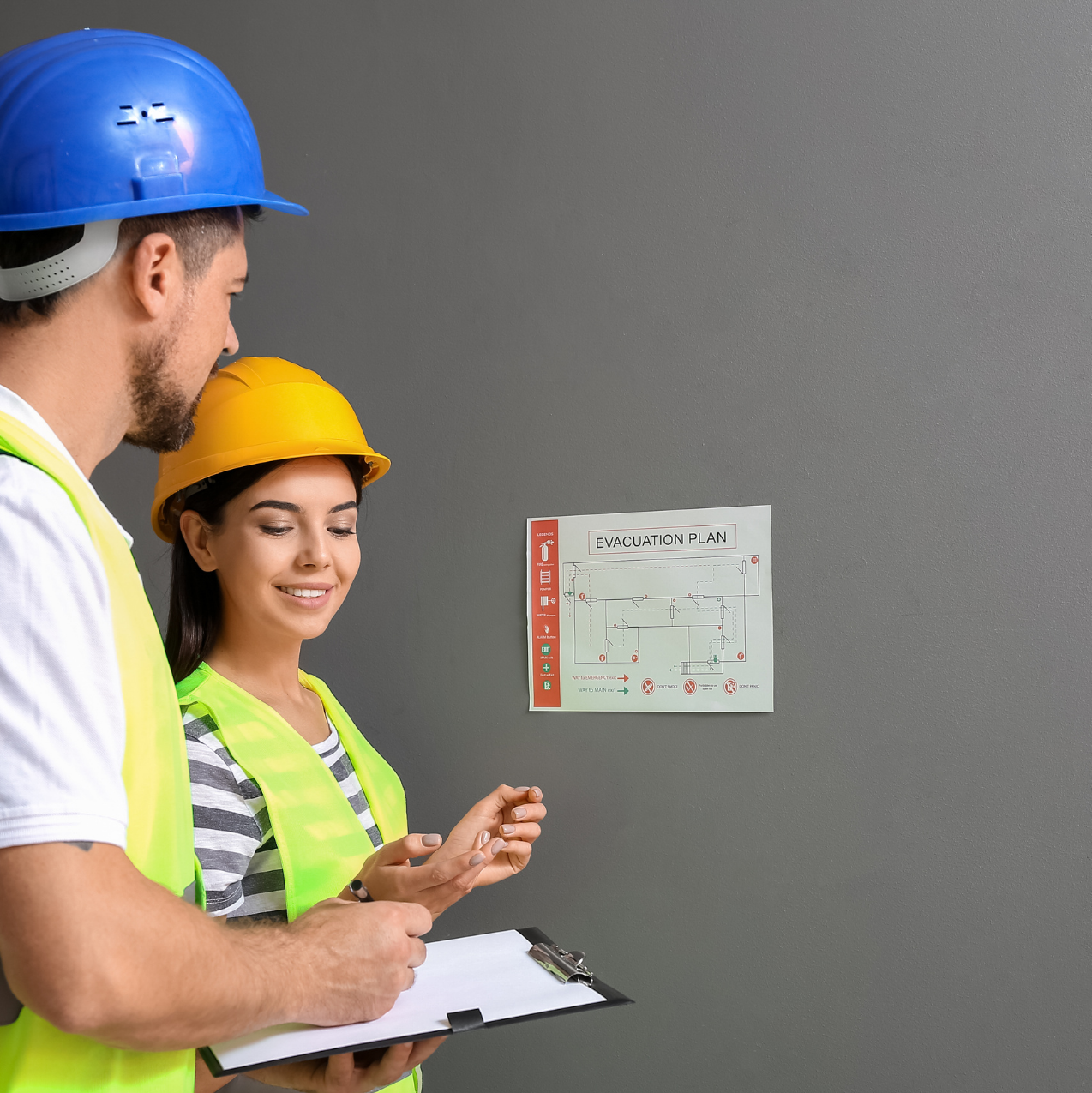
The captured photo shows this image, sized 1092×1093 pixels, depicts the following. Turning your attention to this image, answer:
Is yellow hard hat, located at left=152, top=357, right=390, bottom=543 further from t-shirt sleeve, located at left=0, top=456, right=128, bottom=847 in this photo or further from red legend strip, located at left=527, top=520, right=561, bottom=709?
t-shirt sleeve, located at left=0, top=456, right=128, bottom=847

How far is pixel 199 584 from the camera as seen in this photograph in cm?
116

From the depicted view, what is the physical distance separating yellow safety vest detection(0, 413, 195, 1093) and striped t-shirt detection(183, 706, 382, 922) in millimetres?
205

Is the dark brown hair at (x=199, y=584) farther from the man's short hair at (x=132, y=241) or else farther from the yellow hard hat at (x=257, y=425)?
the man's short hair at (x=132, y=241)

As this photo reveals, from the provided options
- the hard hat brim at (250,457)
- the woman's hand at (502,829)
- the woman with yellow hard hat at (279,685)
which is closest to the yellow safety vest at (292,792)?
the woman with yellow hard hat at (279,685)

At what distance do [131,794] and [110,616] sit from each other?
129mm

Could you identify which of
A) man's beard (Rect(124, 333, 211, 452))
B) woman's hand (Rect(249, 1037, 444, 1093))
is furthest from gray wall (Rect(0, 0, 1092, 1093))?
man's beard (Rect(124, 333, 211, 452))

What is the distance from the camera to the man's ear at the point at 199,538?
111 centimetres

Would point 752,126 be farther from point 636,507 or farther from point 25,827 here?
point 25,827

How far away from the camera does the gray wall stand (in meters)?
1.09

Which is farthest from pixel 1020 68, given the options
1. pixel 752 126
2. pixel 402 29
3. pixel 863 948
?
pixel 863 948

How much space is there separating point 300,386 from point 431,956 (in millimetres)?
648

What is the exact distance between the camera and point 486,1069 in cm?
127

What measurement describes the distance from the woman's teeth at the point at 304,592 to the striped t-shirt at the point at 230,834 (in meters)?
0.16

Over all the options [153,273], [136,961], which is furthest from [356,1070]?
[153,273]
